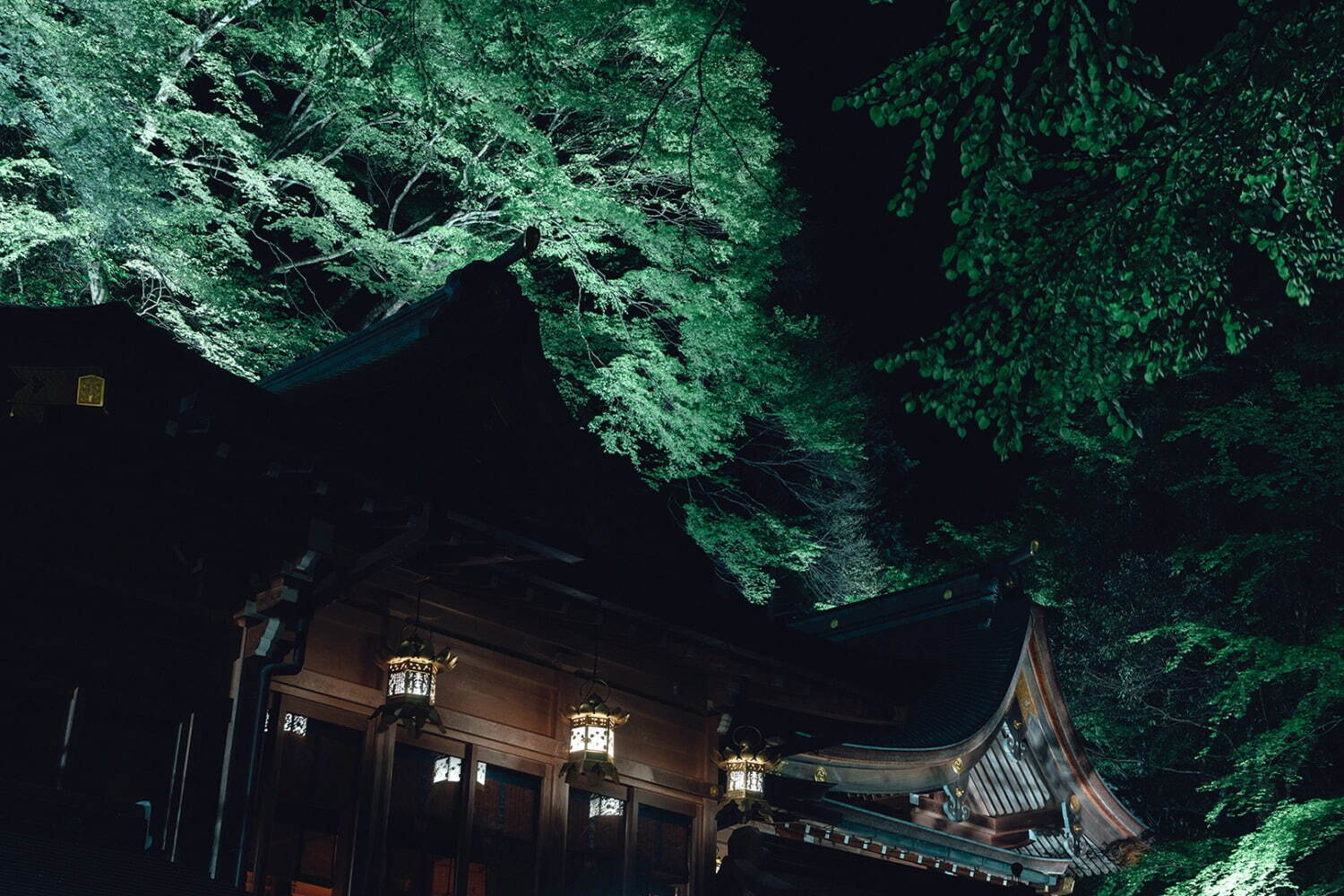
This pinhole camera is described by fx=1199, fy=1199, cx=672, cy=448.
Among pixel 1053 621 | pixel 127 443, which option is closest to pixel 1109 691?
pixel 1053 621

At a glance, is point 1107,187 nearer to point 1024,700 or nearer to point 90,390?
point 1024,700

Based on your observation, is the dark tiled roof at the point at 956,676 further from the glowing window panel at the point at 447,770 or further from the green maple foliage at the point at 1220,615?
the green maple foliage at the point at 1220,615

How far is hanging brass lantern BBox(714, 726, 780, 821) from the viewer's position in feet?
34.1

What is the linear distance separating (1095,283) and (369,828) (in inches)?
265

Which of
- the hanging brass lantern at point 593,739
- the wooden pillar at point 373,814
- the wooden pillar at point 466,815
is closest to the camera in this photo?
the wooden pillar at point 373,814

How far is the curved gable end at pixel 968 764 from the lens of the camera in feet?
36.3

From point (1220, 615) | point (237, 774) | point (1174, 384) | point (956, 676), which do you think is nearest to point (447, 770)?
point (237, 774)

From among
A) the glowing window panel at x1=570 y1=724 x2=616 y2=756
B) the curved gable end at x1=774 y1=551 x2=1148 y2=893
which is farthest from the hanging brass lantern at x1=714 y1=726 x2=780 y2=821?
the glowing window panel at x1=570 y1=724 x2=616 y2=756

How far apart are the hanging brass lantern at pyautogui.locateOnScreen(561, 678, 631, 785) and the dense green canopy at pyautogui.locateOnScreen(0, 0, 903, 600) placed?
8.55 m

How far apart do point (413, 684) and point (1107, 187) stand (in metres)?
6.50

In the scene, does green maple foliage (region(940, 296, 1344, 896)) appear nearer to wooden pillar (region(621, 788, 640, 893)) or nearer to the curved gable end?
the curved gable end

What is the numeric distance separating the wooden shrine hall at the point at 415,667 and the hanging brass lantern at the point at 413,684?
0.08 ft

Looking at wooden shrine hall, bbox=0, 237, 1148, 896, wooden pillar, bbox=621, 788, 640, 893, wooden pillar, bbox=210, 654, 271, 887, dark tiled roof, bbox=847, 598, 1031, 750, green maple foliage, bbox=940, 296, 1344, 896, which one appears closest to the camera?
wooden shrine hall, bbox=0, 237, 1148, 896

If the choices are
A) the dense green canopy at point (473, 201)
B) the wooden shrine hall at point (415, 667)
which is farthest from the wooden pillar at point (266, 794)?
the dense green canopy at point (473, 201)
